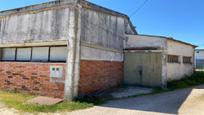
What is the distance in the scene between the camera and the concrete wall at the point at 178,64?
48.9 ft

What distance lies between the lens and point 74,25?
10094 millimetres

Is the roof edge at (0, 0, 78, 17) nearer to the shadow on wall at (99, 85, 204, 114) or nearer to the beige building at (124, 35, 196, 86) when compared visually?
the shadow on wall at (99, 85, 204, 114)

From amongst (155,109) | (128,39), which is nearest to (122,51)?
(128,39)

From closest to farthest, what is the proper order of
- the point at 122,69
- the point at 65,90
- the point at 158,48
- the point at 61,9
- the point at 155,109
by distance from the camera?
the point at 155,109 < the point at 65,90 < the point at 61,9 < the point at 158,48 < the point at 122,69

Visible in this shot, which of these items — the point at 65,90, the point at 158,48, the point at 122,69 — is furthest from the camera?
the point at 122,69

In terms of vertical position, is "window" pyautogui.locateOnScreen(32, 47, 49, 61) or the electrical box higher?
"window" pyautogui.locateOnScreen(32, 47, 49, 61)

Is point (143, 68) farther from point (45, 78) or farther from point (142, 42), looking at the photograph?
point (45, 78)

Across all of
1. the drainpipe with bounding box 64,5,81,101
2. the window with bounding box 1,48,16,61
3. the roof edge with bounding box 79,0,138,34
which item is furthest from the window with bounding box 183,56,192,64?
the window with bounding box 1,48,16,61

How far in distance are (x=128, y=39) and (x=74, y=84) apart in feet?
19.7

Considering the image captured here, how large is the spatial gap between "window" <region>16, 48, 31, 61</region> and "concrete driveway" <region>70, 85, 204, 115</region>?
5185 millimetres

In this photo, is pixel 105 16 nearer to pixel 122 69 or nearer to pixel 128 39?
pixel 128 39

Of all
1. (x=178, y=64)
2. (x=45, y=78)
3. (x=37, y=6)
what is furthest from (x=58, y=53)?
(x=178, y=64)

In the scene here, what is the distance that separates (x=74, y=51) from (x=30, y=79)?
3.01 m

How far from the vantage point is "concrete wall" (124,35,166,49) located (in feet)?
45.1
